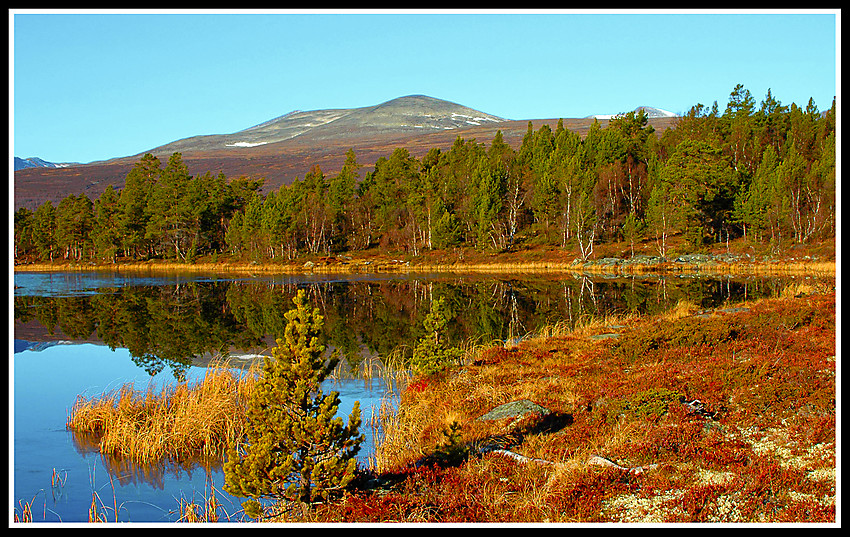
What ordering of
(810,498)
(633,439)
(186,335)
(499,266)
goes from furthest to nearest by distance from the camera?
(499,266), (186,335), (633,439), (810,498)

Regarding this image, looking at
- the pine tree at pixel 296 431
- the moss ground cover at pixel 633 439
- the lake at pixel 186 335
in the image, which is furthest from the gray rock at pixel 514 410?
the pine tree at pixel 296 431

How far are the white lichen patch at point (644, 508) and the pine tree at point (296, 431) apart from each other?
2938 millimetres

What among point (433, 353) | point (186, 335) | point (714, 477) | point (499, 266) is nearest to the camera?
point (714, 477)

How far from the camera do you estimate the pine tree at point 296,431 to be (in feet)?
25.4

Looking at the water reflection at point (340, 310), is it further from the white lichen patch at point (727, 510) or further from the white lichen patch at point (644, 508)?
the white lichen patch at point (727, 510)

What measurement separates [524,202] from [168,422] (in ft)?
265

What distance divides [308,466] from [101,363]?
1571 cm

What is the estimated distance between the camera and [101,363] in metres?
21.1

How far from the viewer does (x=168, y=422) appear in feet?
40.2

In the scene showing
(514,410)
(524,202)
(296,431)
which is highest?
(524,202)

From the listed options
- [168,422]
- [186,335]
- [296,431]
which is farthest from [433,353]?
[186,335]

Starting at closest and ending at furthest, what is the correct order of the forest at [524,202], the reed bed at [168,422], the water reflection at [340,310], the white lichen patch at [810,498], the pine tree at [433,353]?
the white lichen patch at [810,498] < the reed bed at [168,422] < the pine tree at [433,353] < the water reflection at [340,310] < the forest at [524,202]

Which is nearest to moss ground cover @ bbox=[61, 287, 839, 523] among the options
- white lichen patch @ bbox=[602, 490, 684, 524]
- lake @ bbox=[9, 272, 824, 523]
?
white lichen patch @ bbox=[602, 490, 684, 524]

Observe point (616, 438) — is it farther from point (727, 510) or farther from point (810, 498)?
point (810, 498)
